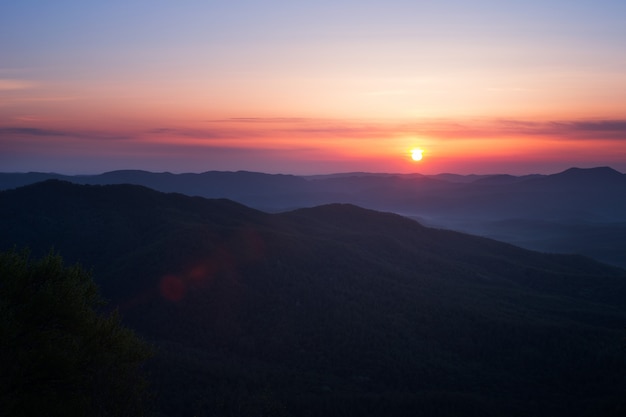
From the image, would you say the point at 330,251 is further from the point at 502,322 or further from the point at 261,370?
the point at 261,370

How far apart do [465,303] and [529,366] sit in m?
9.51

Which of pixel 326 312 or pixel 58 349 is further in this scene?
pixel 326 312

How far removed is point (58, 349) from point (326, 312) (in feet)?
73.5

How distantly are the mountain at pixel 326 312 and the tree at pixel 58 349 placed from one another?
7.27 meters

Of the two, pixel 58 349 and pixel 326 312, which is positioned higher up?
pixel 58 349

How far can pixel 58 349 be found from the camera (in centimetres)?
1170

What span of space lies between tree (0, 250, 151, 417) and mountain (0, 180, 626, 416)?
7.27m

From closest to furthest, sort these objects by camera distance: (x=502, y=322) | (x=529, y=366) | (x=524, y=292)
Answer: (x=529, y=366)
(x=502, y=322)
(x=524, y=292)

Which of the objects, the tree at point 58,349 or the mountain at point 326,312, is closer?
the tree at point 58,349

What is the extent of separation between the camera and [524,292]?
43406 mm

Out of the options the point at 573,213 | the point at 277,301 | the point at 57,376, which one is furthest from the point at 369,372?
the point at 573,213

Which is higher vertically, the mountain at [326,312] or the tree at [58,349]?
the tree at [58,349]

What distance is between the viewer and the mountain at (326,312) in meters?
22.5

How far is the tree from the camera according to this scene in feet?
36.7
